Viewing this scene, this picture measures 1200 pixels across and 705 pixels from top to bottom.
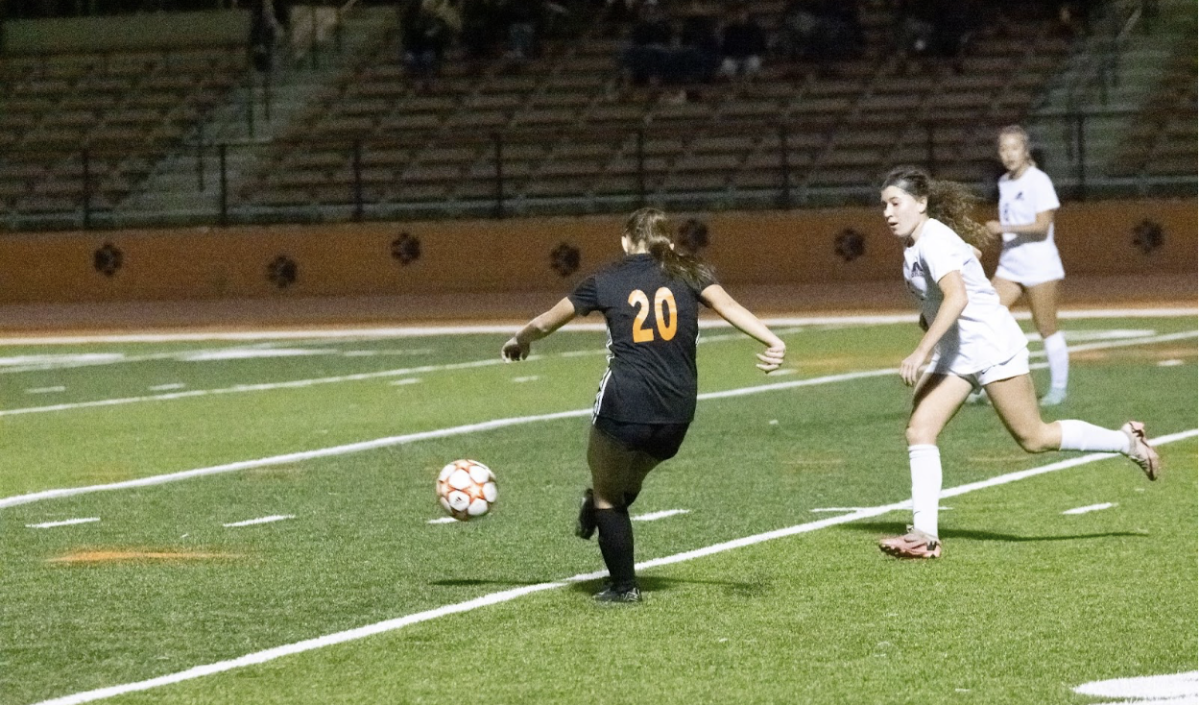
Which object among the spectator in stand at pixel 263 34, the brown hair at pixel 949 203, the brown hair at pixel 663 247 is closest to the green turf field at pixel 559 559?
the brown hair at pixel 663 247

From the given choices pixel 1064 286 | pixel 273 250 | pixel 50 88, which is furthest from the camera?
pixel 50 88

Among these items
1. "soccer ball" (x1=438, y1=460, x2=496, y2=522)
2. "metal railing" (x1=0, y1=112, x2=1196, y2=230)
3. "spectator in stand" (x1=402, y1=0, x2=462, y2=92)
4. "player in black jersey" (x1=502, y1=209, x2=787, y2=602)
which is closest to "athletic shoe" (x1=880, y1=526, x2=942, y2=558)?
"player in black jersey" (x1=502, y1=209, x2=787, y2=602)

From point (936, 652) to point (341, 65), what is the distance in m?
29.6

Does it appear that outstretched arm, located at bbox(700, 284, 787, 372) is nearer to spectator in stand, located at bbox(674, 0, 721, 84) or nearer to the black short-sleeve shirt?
the black short-sleeve shirt

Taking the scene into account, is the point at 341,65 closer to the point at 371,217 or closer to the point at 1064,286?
the point at 371,217

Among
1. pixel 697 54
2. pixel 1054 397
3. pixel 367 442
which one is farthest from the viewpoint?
pixel 697 54

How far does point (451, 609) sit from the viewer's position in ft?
26.8

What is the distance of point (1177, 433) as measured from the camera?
13633 mm

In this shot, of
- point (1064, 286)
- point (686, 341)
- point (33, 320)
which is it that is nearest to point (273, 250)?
point (33, 320)

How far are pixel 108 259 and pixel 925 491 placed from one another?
23.1m

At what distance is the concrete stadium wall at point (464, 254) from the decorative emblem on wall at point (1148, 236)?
1 centimetres

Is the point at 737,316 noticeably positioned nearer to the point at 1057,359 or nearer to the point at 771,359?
the point at 771,359

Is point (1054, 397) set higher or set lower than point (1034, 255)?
lower

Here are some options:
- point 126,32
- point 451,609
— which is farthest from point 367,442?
point 126,32
